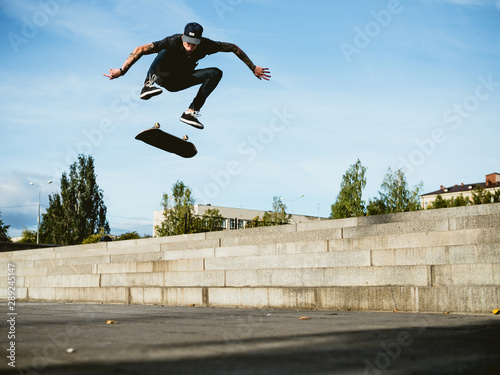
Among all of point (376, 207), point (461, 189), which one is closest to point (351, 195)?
point (376, 207)

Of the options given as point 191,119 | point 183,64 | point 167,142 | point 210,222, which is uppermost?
point 183,64

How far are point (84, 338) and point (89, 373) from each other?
7.17 ft

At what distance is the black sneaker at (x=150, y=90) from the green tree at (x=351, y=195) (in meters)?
50.2

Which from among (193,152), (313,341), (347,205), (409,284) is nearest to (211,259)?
(193,152)

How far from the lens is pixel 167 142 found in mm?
10414

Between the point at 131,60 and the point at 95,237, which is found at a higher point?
the point at 131,60

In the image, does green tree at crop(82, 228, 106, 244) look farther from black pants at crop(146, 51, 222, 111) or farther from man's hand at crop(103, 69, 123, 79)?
man's hand at crop(103, 69, 123, 79)

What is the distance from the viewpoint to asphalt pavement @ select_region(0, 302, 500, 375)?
11.6 feet

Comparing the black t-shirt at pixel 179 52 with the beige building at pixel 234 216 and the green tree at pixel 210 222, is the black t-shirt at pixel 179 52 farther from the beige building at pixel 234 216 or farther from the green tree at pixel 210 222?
the beige building at pixel 234 216

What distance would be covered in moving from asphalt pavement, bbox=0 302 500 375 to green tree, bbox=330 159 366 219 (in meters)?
52.8

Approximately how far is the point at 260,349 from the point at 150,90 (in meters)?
6.18

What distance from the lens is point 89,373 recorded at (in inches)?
134

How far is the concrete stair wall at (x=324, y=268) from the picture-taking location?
9.45 meters

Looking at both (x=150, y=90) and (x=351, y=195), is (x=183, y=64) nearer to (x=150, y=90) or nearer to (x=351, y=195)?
(x=150, y=90)
